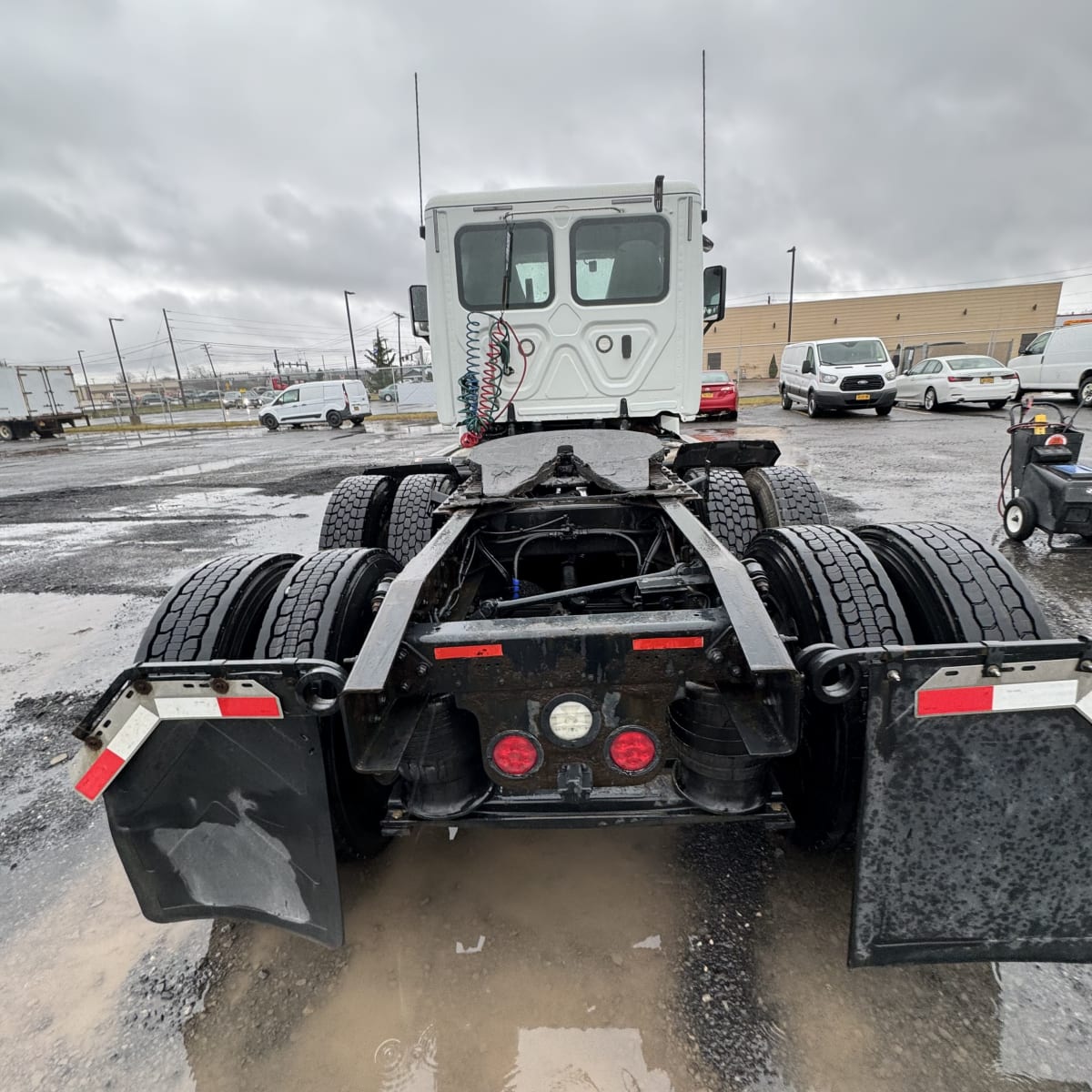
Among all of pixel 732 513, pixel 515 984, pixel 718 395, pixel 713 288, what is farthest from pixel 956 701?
pixel 718 395

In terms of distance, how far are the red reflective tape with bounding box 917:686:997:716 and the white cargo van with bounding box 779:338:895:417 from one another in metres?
16.3

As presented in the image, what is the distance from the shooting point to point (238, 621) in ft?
6.82

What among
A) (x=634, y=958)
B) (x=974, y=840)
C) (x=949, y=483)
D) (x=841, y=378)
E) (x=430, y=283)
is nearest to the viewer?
(x=974, y=840)

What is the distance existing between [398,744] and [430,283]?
4.09 m

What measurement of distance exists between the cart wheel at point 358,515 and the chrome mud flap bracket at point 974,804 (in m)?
3.26

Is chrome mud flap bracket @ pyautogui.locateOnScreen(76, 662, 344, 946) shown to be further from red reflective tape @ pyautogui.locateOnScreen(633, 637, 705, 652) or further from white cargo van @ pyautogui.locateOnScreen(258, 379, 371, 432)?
white cargo van @ pyautogui.locateOnScreen(258, 379, 371, 432)

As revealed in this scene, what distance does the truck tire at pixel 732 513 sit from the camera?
3684 millimetres

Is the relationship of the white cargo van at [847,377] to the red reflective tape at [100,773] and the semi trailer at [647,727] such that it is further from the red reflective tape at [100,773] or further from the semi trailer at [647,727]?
the red reflective tape at [100,773]

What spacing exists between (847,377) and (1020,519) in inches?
462

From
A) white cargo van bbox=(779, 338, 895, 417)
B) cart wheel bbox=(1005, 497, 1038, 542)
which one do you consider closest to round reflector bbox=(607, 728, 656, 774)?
cart wheel bbox=(1005, 497, 1038, 542)

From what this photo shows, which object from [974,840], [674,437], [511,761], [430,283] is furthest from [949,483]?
[511,761]

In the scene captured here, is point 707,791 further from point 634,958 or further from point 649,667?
point 634,958

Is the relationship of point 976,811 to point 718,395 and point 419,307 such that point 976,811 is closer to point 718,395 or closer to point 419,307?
point 419,307

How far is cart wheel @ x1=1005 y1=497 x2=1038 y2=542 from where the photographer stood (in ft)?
16.8
